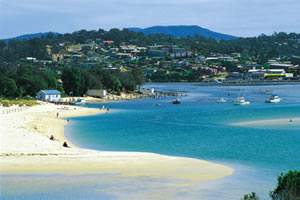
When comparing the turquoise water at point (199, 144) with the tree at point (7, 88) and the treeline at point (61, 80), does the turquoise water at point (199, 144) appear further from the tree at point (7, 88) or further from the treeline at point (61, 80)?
the treeline at point (61, 80)

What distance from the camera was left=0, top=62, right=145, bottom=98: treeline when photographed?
265 ft

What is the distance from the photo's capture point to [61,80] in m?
104

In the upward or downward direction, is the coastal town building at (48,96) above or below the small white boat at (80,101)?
above

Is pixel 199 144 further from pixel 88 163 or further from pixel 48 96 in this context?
pixel 48 96

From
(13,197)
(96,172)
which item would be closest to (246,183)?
(96,172)

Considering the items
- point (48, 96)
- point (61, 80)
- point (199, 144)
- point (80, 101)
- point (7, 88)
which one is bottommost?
point (80, 101)

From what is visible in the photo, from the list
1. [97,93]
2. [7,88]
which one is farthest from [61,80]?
[7,88]

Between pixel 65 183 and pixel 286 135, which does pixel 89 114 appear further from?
pixel 65 183

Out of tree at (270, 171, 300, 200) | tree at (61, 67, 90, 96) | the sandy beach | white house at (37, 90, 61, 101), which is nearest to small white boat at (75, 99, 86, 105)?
white house at (37, 90, 61, 101)

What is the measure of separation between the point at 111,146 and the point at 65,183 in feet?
48.4

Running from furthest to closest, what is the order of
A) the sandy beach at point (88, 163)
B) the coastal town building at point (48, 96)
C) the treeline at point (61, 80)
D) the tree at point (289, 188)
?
the coastal town building at point (48, 96), the treeline at point (61, 80), the sandy beach at point (88, 163), the tree at point (289, 188)

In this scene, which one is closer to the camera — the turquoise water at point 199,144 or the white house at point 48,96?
the turquoise water at point 199,144

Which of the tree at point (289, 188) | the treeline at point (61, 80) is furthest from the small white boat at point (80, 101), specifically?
the tree at point (289, 188)

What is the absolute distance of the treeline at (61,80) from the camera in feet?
265
